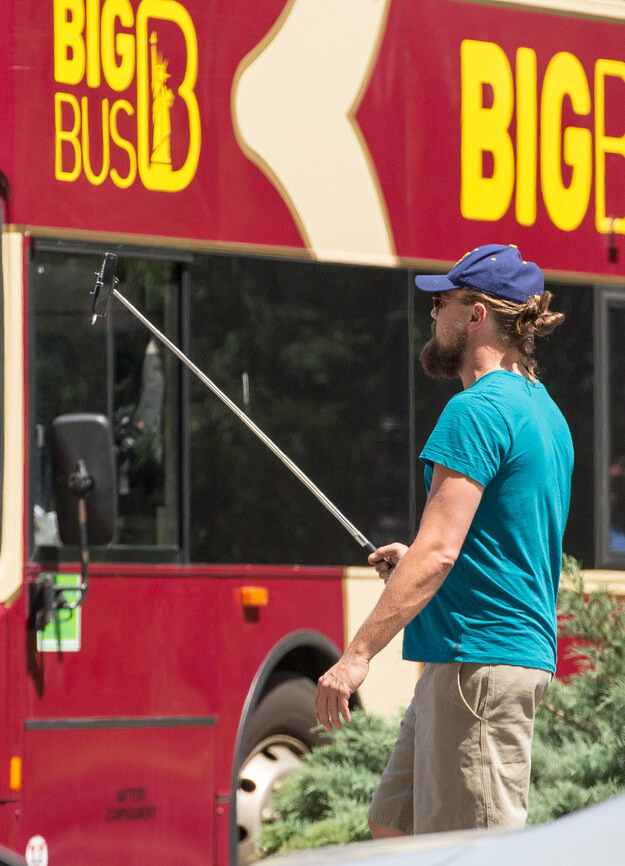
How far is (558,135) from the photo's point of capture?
7.94 metres

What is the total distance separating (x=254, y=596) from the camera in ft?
22.5

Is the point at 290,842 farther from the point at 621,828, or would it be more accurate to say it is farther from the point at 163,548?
the point at 621,828

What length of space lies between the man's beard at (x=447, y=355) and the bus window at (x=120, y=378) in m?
2.22

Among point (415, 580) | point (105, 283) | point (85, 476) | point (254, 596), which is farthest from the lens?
point (254, 596)

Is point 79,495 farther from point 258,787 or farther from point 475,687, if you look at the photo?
point 475,687

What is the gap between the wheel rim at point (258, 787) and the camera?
6887 mm

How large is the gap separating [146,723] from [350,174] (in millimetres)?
2274

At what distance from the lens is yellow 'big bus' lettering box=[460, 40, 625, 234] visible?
7668 millimetres

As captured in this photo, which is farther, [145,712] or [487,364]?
[145,712]

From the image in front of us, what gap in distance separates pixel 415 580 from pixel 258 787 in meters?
3.16

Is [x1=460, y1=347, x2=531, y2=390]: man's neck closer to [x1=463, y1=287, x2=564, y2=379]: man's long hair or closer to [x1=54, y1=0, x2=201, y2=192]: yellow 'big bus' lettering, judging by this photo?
[x1=463, y1=287, x2=564, y2=379]: man's long hair

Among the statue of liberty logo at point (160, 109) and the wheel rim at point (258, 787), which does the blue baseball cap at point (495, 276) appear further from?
the wheel rim at point (258, 787)

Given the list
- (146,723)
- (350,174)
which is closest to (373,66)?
(350,174)

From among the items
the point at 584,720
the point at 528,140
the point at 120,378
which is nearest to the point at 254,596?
the point at 120,378
